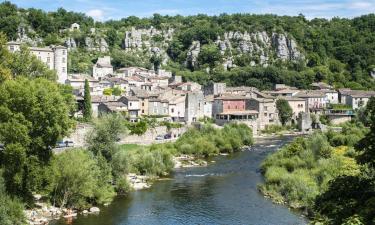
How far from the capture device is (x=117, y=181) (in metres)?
31.5

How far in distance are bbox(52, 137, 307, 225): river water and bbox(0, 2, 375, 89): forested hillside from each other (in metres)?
46.2

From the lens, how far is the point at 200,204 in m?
29.7

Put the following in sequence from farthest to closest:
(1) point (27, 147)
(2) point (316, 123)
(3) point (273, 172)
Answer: (2) point (316, 123) < (3) point (273, 172) < (1) point (27, 147)

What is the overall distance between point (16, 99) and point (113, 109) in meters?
28.4

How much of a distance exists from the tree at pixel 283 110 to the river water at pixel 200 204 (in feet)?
103

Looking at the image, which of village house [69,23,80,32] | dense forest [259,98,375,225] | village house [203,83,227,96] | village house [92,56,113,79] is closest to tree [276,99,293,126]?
village house [203,83,227,96]

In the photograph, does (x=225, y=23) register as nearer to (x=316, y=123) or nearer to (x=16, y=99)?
(x=316, y=123)

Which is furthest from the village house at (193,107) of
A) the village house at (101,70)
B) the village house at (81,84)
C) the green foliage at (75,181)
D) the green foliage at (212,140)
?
the green foliage at (75,181)

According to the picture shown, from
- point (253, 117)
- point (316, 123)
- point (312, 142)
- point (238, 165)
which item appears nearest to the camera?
point (312, 142)

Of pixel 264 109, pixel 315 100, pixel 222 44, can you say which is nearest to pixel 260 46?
pixel 222 44

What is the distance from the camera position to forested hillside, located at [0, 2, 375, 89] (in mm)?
90750

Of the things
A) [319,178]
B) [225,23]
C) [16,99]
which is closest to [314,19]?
[225,23]

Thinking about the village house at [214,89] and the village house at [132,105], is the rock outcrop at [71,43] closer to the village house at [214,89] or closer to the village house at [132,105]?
the village house at [214,89]

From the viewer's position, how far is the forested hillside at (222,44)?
90.8m
